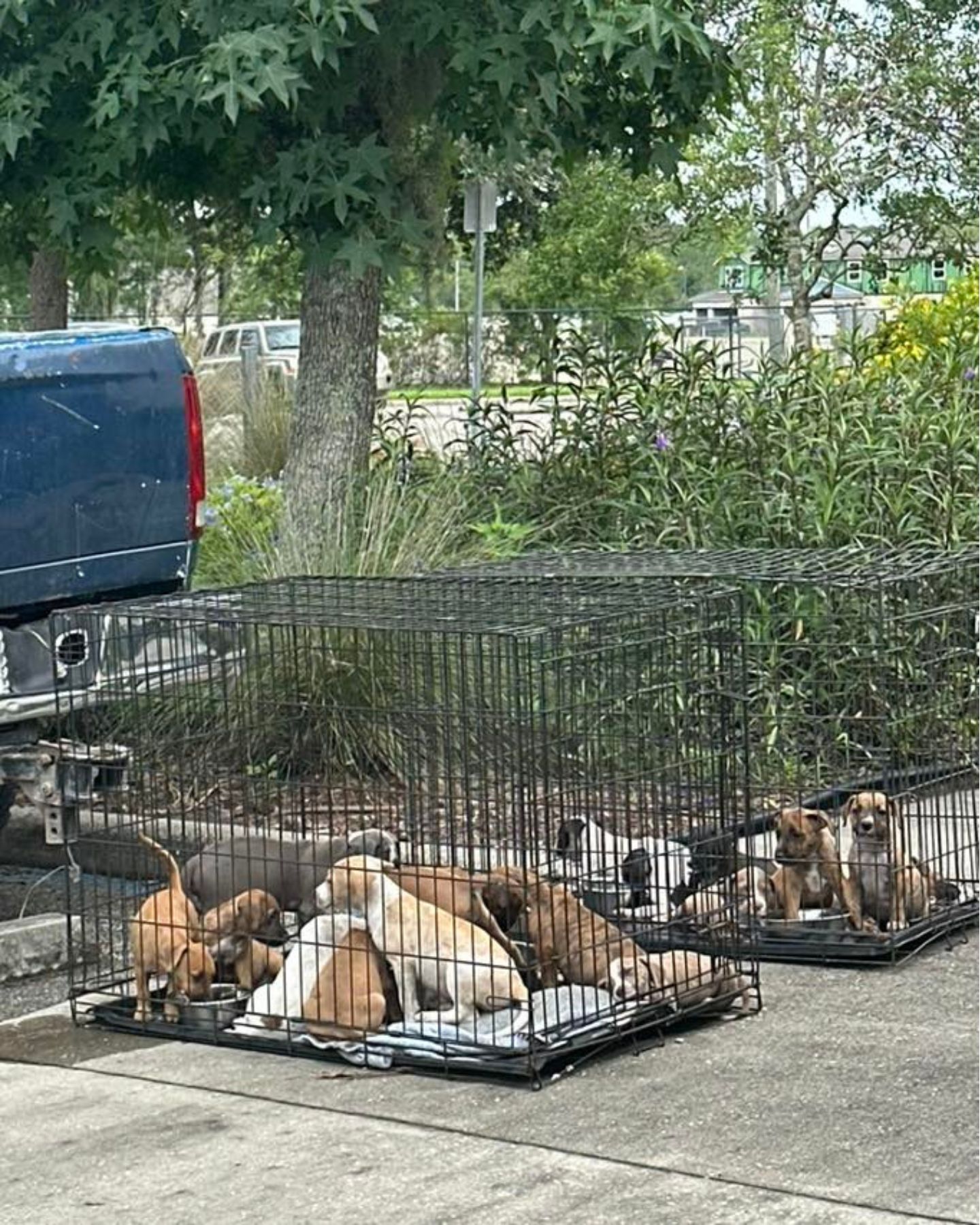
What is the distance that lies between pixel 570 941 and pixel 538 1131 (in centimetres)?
96

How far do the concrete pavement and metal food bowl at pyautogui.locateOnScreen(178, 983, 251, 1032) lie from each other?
0.09 m

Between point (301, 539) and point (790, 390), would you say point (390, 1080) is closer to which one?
point (301, 539)

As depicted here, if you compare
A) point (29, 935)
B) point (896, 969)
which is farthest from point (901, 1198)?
point (29, 935)

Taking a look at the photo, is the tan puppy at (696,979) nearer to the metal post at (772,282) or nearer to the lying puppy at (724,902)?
the lying puppy at (724,902)

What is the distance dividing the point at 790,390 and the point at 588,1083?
6400mm

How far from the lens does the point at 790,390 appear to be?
460 inches

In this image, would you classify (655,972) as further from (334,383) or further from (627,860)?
(334,383)

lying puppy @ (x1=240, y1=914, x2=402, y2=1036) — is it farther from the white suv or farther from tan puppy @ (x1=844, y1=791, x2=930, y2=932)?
the white suv

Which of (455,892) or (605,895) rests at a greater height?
(455,892)

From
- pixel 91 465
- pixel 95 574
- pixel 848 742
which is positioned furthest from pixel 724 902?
pixel 91 465

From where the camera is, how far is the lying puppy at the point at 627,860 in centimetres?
678

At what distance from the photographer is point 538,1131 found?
18.0 ft

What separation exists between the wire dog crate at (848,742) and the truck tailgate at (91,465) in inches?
51.3

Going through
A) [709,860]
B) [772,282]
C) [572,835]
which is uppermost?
[772,282]
